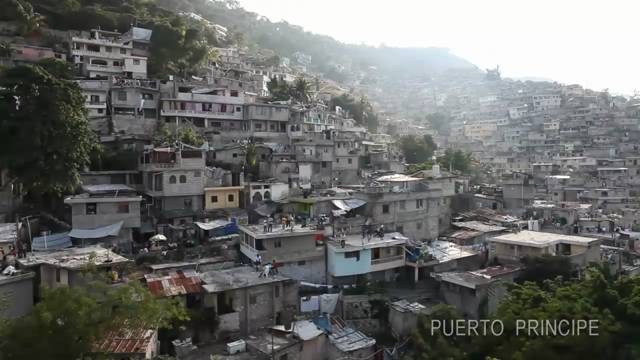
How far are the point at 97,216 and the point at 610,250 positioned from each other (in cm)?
2738

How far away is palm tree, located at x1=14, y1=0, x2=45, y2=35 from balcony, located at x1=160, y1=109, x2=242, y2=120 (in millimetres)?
14126

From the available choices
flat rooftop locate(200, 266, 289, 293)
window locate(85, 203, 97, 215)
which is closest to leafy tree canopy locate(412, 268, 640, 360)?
flat rooftop locate(200, 266, 289, 293)

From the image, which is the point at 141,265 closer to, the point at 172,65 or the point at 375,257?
the point at 375,257

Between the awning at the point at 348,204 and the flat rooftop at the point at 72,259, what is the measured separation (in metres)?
11.9

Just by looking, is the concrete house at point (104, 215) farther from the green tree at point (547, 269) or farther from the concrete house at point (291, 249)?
the green tree at point (547, 269)

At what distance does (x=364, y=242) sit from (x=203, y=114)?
1936cm

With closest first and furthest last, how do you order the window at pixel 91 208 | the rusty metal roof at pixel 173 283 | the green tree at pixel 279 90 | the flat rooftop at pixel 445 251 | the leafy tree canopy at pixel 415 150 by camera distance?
the rusty metal roof at pixel 173 283
the window at pixel 91 208
the flat rooftop at pixel 445 251
the green tree at pixel 279 90
the leafy tree canopy at pixel 415 150

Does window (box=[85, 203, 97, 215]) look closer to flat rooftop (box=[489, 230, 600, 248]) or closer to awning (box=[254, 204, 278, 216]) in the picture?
awning (box=[254, 204, 278, 216])

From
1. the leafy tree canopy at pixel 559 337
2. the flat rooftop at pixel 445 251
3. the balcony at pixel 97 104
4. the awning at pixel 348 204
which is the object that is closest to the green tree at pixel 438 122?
the flat rooftop at pixel 445 251

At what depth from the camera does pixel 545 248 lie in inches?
975

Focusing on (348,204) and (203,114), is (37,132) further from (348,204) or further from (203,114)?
(203,114)

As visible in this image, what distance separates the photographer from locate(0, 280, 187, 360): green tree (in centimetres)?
1213

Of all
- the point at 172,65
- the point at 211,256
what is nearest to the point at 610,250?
the point at 211,256

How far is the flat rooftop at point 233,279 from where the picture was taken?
1872cm
